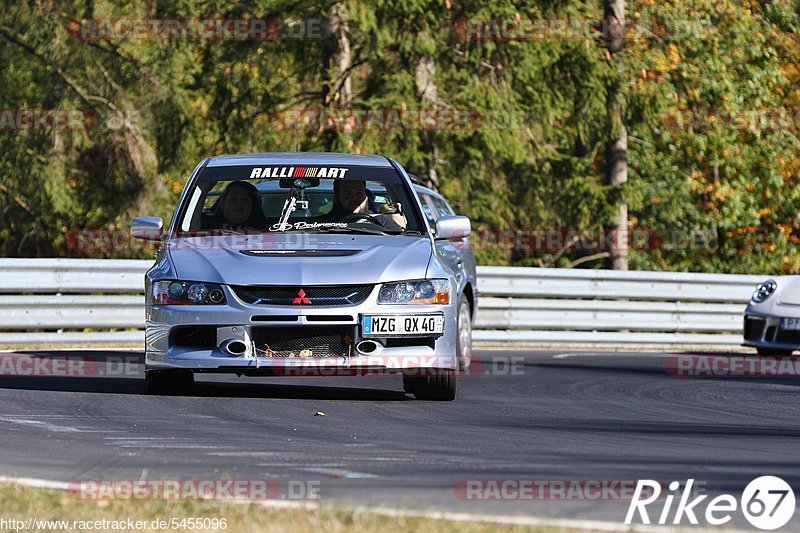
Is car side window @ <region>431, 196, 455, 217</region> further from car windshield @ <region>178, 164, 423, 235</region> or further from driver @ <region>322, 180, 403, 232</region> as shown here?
driver @ <region>322, 180, 403, 232</region>

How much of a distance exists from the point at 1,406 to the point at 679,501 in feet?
16.1

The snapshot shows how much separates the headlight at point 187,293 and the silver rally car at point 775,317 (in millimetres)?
8002

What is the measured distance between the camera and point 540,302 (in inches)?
742

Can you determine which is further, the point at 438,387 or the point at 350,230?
the point at 350,230

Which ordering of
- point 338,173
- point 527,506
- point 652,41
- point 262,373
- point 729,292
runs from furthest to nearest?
point 652,41, point 729,292, point 338,173, point 262,373, point 527,506

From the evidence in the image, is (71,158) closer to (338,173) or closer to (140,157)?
(140,157)

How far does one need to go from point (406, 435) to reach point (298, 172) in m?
3.04

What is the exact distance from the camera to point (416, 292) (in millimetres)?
9172

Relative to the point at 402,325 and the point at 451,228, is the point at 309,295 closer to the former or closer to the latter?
the point at 402,325

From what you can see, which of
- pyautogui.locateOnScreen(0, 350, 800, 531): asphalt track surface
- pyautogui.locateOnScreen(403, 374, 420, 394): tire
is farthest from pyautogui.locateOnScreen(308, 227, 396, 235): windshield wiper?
pyautogui.locateOnScreen(0, 350, 800, 531): asphalt track surface

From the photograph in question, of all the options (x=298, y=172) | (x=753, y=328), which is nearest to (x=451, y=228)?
(x=298, y=172)

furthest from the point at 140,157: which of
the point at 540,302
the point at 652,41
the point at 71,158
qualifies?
the point at 652,41

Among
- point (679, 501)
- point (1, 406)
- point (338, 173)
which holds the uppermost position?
point (338, 173)

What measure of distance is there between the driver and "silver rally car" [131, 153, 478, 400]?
0.06 feet
